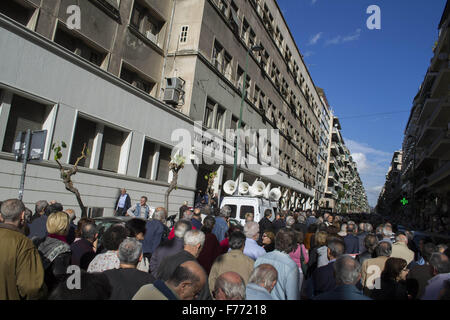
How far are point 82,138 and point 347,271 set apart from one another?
1088 cm

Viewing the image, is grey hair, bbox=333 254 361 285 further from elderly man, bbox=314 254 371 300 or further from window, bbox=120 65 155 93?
window, bbox=120 65 155 93

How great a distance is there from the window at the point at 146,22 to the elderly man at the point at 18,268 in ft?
45.1

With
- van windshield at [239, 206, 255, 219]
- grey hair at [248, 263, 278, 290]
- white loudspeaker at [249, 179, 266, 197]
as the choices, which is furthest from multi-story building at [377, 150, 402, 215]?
grey hair at [248, 263, 278, 290]

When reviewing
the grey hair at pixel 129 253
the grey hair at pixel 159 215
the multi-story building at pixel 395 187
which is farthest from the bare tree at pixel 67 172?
the multi-story building at pixel 395 187

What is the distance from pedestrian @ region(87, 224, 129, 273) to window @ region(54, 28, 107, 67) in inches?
404

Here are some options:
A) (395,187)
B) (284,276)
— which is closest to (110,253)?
(284,276)

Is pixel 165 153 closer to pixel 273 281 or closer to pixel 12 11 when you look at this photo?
pixel 12 11

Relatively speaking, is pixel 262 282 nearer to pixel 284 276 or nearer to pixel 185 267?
pixel 284 276

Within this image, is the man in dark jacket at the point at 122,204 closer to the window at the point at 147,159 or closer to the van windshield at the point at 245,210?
the window at the point at 147,159

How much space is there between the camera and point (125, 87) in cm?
1298

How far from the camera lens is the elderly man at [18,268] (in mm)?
2668

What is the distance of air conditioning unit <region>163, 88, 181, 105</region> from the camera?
1591 cm
